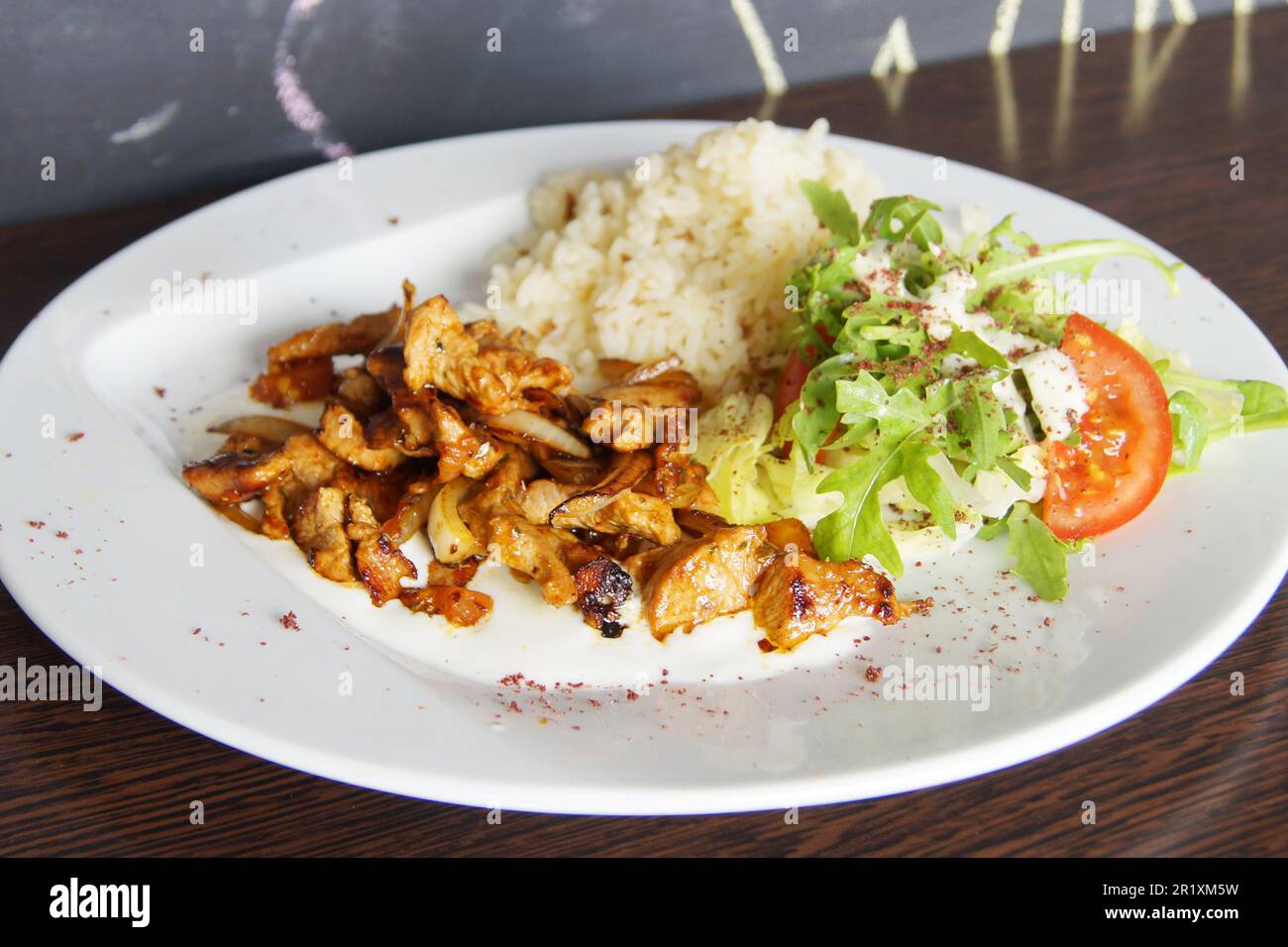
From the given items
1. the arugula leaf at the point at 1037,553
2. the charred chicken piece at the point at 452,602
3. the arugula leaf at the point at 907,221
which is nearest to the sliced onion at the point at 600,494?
the charred chicken piece at the point at 452,602

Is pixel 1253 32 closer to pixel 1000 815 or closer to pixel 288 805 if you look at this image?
pixel 1000 815

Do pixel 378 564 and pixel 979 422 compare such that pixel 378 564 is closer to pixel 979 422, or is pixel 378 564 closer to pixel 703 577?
pixel 703 577

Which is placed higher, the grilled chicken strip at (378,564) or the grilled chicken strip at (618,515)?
the grilled chicken strip at (618,515)

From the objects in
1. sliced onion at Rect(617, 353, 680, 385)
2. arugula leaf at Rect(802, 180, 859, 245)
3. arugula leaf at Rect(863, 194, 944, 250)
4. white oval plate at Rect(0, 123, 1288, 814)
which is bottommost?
white oval plate at Rect(0, 123, 1288, 814)

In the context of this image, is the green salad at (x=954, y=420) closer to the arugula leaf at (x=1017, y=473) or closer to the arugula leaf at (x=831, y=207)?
the arugula leaf at (x=1017, y=473)

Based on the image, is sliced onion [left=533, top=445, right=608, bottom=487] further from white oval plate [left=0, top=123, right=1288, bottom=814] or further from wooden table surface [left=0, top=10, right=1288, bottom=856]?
wooden table surface [left=0, top=10, right=1288, bottom=856]

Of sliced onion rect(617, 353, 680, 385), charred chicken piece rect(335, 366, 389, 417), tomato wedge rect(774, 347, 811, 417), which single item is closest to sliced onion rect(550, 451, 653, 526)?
sliced onion rect(617, 353, 680, 385)
